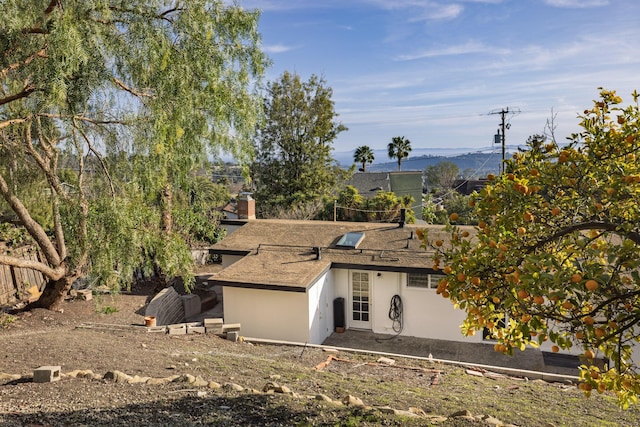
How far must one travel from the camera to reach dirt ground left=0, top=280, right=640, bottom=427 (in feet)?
21.4

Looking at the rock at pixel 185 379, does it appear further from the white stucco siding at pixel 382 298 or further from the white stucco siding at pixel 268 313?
the white stucco siding at pixel 382 298

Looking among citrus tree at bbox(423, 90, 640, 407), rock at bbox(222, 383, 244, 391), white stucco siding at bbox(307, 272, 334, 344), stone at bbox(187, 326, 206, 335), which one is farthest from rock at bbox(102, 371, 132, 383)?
white stucco siding at bbox(307, 272, 334, 344)

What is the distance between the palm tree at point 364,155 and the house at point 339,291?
3677 cm

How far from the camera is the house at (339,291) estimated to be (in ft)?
46.8

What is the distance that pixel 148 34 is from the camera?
28.3ft

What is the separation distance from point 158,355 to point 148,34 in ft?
22.0

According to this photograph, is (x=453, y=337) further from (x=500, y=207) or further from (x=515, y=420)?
(x=500, y=207)

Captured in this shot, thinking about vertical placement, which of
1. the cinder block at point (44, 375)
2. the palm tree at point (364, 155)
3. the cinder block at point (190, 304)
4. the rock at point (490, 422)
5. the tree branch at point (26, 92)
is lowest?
the cinder block at point (190, 304)

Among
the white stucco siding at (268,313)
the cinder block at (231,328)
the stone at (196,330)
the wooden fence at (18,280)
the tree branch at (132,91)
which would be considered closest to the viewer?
the tree branch at (132,91)

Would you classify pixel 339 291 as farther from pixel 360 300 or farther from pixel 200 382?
pixel 200 382

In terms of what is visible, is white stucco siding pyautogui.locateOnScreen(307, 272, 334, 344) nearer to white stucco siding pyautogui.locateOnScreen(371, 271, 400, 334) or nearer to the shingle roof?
the shingle roof

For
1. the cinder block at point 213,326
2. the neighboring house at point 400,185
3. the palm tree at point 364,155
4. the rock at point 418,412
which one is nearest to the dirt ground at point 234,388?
the rock at point 418,412

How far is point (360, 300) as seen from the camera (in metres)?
15.7

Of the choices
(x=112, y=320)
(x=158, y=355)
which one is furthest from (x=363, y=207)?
(x=158, y=355)
